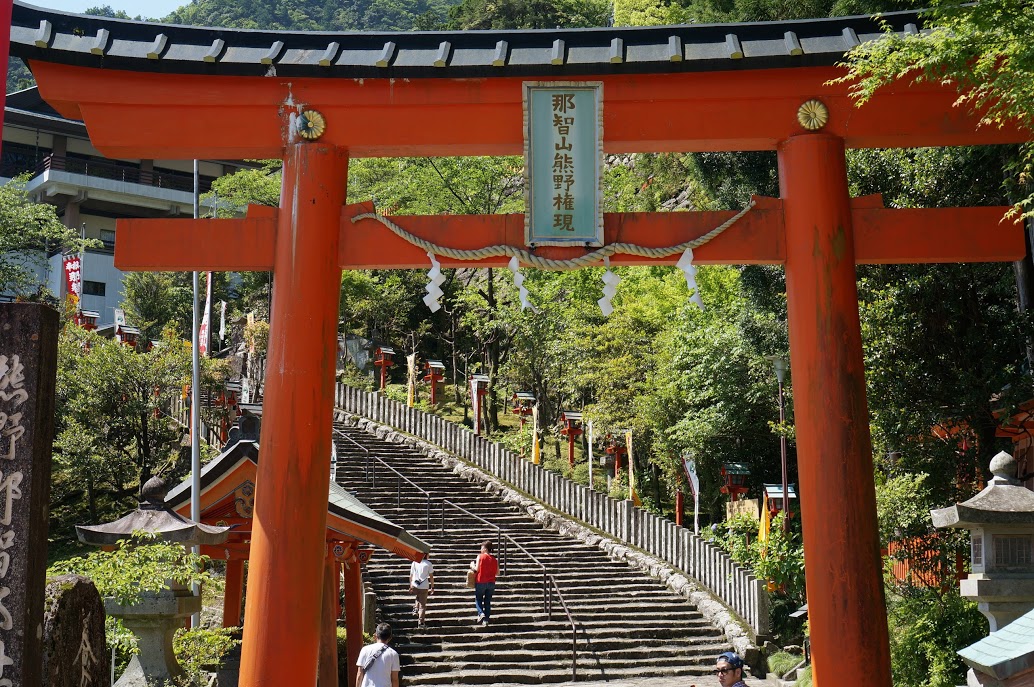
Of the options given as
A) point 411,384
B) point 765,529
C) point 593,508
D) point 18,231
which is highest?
point 18,231

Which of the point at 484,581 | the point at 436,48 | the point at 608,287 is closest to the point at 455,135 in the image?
the point at 436,48

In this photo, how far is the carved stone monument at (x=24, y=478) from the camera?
4.82 metres

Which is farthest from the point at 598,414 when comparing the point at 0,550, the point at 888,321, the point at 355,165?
the point at 0,550

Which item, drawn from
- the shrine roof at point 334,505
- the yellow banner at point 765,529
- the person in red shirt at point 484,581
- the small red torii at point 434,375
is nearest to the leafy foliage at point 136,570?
the shrine roof at point 334,505

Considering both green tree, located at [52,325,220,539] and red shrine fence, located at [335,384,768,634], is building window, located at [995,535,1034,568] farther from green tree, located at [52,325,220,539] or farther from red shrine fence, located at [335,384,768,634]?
green tree, located at [52,325,220,539]

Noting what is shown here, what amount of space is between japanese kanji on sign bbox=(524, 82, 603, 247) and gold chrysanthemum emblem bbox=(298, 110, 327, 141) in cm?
164

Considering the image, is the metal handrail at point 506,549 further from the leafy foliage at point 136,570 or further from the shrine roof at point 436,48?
the shrine roof at point 436,48

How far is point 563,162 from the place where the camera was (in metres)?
8.70

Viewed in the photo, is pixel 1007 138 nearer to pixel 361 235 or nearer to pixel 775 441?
pixel 361 235

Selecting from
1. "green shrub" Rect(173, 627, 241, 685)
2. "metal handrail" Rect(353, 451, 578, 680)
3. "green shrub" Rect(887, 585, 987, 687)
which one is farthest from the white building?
"green shrub" Rect(887, 585, 987, 687)

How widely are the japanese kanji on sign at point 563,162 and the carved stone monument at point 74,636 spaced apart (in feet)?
13.5

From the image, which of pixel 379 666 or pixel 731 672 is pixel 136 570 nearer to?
pixel 379 666

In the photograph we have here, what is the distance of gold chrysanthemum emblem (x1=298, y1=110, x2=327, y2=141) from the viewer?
28.9 ft

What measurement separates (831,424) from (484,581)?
10144mm
